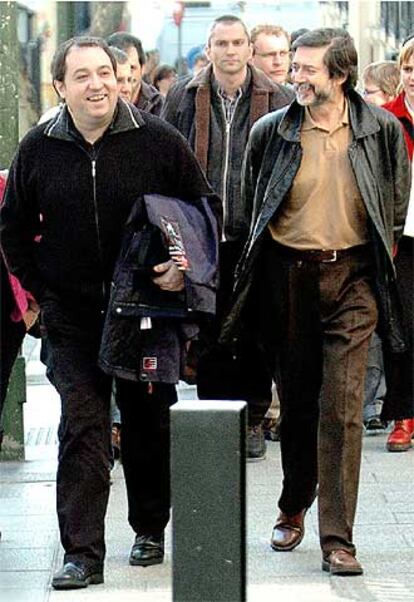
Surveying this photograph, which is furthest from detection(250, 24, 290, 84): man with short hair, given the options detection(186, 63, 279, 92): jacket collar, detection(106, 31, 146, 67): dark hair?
detection(186, 63, 279, 92): jacket collar

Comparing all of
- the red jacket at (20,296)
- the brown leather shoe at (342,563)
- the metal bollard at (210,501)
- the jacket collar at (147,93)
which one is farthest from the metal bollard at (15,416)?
the metal bollard at (210,501)

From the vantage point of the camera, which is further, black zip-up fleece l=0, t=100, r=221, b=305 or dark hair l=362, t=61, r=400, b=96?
dark hair l=362, t=61, r=400, b=96

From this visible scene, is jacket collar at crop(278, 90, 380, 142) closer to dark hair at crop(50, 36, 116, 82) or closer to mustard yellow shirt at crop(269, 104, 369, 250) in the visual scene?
mustard yellow shirt at crop(269, 104, 369, 250)

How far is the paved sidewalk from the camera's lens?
6.65m

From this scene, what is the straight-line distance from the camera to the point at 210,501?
4023 mm

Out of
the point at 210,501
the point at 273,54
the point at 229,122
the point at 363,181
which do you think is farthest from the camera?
the point at 273,54

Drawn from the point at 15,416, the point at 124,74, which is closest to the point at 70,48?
the point at 124,74

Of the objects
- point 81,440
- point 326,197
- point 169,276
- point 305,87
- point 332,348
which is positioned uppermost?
point 305,87

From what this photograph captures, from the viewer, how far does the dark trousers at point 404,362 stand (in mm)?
7402

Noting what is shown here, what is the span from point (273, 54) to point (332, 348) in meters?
4.15

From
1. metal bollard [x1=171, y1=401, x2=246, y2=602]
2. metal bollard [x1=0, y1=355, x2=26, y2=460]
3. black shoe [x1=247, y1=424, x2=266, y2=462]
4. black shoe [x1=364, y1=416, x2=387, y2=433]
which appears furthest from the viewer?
black shoe [x1=364, y1=416, x2=387, y2=433]

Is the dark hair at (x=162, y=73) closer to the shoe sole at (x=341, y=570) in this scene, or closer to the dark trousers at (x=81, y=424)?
the dark trousers at (x=81, y=424)

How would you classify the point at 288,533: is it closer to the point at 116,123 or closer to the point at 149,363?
the point at 149,363

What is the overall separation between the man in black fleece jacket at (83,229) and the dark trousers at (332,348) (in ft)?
1.63
